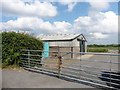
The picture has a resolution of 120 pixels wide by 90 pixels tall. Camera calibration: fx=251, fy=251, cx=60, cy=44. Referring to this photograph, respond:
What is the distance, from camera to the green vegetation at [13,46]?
49.1 ft

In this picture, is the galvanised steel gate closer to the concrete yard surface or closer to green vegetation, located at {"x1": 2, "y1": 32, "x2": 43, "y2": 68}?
green vegetation, located at {"x1": 2, "y1": 32, "x2": 43, "y2": 68}

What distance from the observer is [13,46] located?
1508 cm

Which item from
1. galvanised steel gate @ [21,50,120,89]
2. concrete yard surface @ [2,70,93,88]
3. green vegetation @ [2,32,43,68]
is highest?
green vegetation @ [2,32,43,68]

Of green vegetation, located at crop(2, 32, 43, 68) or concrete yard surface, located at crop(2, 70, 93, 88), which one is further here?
green vegetation, located at crop(2, 32, 43, 68)

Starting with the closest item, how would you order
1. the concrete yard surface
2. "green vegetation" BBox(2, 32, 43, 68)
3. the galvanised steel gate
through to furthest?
the galvanised steel gate
the concrete yard surface
"green vegetation" BBox(2, 32, 43, 68)

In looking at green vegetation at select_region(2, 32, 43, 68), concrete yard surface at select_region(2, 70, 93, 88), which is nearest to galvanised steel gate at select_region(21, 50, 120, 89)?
green vegetation at select_region(2, 32, 43, 68)

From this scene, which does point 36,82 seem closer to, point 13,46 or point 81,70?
point 81,70

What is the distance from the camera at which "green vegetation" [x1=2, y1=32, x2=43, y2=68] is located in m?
15.0

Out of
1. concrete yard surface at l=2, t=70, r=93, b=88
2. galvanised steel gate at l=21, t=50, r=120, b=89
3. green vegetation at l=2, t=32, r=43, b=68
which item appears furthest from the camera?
green vegetation at l=2, t=32, r=43, b=68

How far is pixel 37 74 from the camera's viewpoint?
1245cm

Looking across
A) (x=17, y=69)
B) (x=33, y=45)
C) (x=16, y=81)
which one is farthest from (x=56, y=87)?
(x=33, y=45)

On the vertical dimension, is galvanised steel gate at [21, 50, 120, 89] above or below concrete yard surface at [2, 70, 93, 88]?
above

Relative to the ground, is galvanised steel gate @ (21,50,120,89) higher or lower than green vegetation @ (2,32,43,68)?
lower

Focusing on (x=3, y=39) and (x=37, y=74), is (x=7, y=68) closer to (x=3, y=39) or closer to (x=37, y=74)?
(x=3, y=39)
